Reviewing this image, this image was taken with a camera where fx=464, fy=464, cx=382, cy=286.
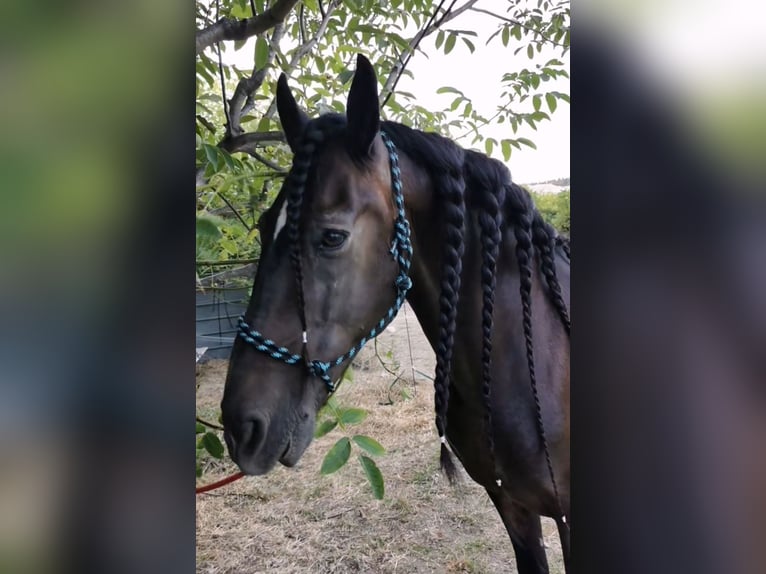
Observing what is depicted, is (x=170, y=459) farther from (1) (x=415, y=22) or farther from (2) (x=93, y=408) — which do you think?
(1) (x=415, y=22)

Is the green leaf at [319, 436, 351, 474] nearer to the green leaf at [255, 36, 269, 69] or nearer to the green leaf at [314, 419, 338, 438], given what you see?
the green leaf at [314, 419, 338, 438]

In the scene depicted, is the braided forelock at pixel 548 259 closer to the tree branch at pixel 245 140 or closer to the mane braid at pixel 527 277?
the mane braid at pixel 527 277

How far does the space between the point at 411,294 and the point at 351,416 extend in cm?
28

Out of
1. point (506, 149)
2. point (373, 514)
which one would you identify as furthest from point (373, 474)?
point (373, 514)

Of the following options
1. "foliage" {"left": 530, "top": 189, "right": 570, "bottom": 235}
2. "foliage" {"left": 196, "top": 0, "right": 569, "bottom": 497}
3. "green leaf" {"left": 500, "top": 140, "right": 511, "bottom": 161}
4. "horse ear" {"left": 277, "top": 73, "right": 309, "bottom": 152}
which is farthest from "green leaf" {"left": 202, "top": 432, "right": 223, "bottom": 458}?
"green leaf" {"left": 500, "top": 140, "right": 511, "bottom": 161}

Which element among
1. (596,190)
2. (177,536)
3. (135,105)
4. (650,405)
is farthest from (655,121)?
(177,536)

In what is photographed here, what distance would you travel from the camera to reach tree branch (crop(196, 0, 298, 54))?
2.65 feet

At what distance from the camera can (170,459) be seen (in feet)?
1.20

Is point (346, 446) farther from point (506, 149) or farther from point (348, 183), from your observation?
point (506, 149)

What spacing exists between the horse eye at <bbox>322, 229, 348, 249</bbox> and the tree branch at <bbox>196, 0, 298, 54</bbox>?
0.41 meters

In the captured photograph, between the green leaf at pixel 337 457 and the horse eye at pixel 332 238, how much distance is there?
1.28 ft

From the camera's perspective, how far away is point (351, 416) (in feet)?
3.10

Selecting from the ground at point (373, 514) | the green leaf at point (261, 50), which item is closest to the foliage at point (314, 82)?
the green leaf at point (261, 50)

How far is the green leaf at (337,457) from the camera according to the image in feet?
2.84
